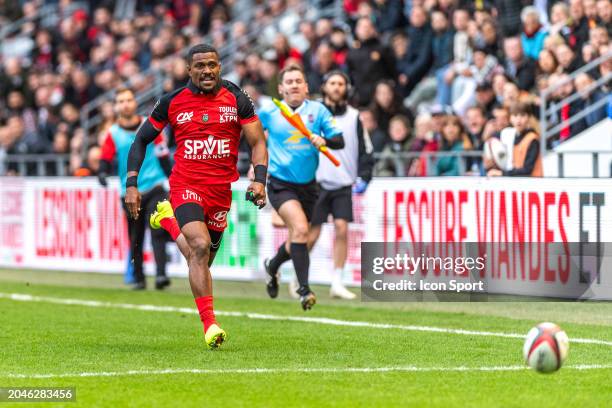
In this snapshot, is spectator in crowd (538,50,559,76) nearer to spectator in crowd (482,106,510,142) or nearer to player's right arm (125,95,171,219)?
spectator in crowd (482,106,510,142)

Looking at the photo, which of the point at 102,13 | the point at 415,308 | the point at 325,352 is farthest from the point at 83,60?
the point at 325,352

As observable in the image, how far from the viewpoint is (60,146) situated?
81.8ft

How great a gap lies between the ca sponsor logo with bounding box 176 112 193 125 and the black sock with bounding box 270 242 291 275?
3.49 metres

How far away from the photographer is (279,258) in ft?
46.4

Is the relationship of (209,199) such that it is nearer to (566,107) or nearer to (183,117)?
(183,117)

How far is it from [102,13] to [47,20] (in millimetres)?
2983

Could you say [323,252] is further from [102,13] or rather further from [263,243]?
[102,13]

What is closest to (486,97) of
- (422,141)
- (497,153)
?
(422,141)

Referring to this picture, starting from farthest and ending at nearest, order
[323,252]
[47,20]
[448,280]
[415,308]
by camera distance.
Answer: [47,20], [323,252], [415,308], [448,280]

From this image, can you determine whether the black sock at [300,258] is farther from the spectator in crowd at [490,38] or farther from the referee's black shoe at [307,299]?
the spectator in crowd at [490,38]

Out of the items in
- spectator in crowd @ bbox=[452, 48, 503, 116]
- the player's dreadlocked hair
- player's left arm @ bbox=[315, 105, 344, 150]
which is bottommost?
player's left arm @ bbox=[315, 105, 344, 150]

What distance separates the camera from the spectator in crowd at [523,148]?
15.5 m

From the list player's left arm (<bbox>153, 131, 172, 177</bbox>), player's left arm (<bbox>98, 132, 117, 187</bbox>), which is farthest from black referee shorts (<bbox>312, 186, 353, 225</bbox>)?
player's left arm (<bbox>98, 132, 117, 187</bbox>)

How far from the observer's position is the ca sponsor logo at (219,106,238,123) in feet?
35.3
